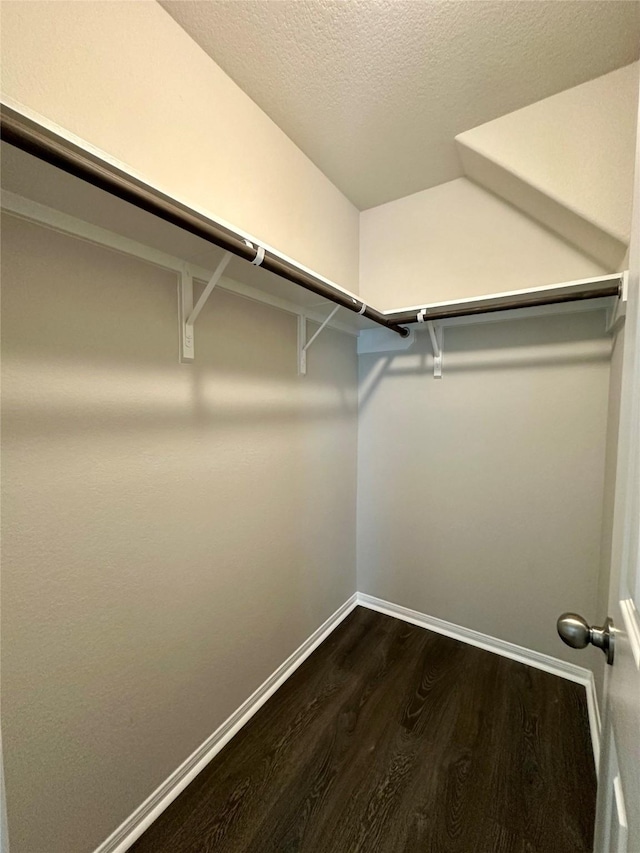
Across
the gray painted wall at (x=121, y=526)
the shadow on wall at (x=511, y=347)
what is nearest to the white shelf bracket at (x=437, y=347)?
the shadow on wall at (x=511, y=347)

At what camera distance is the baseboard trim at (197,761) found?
1.07 meters

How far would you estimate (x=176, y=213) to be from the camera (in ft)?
2.68

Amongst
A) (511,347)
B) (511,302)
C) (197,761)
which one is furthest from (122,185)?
(197,761)

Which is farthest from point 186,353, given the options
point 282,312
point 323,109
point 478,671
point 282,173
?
point 478,671

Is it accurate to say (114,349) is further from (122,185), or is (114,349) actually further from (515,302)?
(515,302)

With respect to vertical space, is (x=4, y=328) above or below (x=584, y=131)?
below

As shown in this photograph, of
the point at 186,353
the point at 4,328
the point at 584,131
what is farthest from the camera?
the point at 584,131

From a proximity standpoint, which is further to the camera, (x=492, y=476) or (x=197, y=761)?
(x=492, y=476)

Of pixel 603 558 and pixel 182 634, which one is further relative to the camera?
pixel 603 558

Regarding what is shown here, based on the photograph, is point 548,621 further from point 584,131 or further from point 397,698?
point 584,131

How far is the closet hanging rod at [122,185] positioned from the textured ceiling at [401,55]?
2.48 feet

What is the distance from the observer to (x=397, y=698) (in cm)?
159

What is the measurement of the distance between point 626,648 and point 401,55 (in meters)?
1.80

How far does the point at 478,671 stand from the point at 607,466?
3.95 ft
